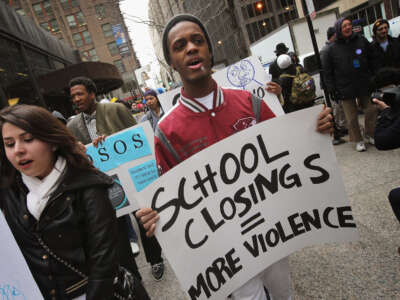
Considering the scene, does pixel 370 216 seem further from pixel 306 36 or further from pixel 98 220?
pixel 306 36

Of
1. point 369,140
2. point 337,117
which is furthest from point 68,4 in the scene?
point 369,140

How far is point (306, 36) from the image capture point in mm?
10531

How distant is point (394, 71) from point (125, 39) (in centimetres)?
4580

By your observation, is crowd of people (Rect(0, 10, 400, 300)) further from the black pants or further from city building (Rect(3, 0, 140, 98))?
city building (Rect(3, 0, 140, 98))

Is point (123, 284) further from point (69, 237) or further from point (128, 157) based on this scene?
point (128, 157)

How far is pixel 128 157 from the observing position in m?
2.98

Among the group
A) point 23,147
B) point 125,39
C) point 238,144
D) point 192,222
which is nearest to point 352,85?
point 238,144

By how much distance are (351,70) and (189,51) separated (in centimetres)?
414

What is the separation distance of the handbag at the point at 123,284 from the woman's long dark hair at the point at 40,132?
1.42 ft

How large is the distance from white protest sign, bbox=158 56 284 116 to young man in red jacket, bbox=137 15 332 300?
2.00 m

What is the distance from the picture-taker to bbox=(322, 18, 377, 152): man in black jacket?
4.51 meters

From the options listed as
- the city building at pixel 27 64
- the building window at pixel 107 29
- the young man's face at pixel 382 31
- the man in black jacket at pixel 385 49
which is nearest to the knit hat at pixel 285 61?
the man in black jacket at pixel 385 49

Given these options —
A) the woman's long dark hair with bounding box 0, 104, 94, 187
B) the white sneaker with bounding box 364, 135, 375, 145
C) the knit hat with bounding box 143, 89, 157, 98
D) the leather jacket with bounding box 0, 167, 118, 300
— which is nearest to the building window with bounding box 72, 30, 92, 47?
the knit hat with bounding box 143, 89, 157, 98

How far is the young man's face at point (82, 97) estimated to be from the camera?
120 inches
